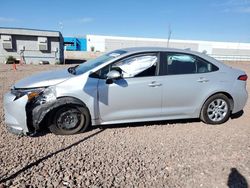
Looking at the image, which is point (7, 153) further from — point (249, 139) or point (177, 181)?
point (249, 139)

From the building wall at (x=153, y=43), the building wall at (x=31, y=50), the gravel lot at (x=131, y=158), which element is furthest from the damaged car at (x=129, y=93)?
the building wall at (x=153, y=43)

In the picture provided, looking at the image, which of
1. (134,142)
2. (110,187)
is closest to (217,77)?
(134,142)

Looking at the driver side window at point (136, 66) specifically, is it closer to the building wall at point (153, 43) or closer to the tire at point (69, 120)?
the tire at point (69, 120)

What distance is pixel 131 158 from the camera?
3498 millimetres

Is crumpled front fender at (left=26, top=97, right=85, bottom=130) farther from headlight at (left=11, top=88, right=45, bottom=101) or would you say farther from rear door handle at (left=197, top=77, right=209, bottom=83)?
rear door handle at (left=197, top=77, right=209, bottom=83)

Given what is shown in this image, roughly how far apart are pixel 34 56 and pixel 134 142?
908 inches

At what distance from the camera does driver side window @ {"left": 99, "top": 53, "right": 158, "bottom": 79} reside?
4.36 m

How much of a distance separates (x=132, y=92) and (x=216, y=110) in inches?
78.6

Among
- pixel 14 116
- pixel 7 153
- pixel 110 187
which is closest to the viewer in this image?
pixel 110 187

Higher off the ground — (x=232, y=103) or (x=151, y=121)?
(x=232, y=103)

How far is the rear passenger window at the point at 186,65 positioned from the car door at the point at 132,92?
0.33 meters

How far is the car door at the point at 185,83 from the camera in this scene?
4.56 meters

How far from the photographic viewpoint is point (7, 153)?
354 centimetres

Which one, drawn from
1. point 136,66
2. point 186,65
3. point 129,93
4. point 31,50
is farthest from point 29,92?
point 31,50
